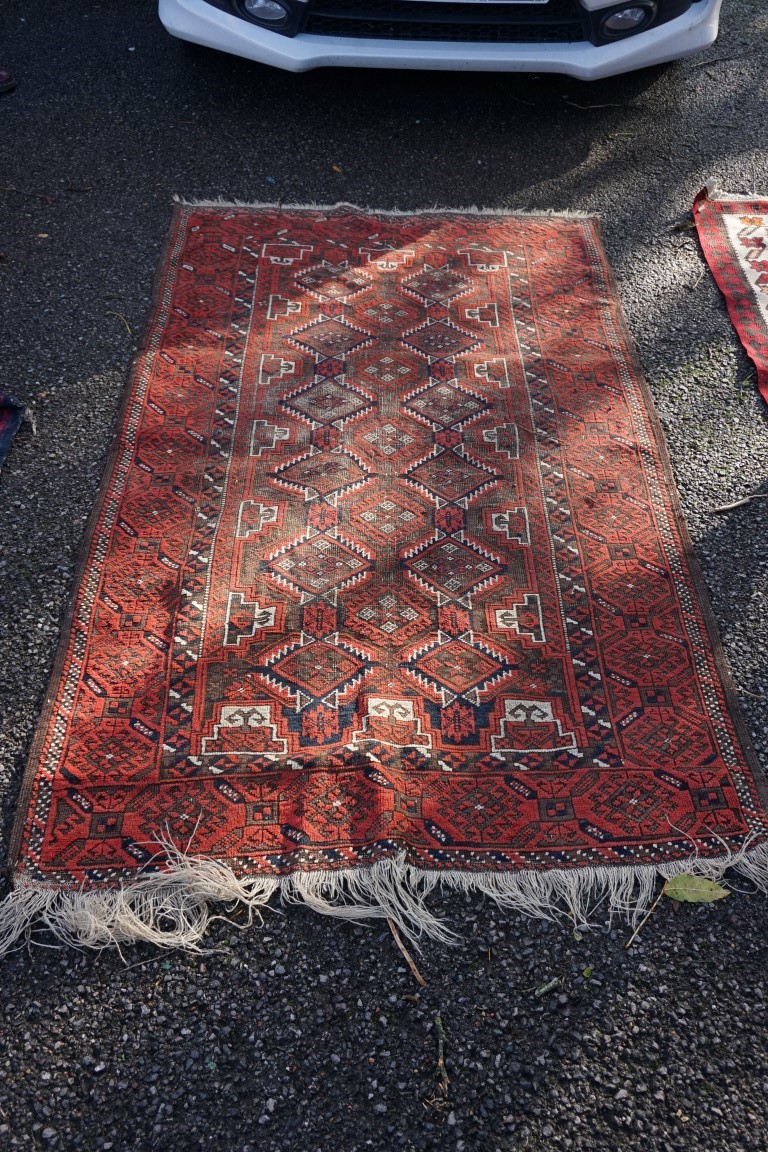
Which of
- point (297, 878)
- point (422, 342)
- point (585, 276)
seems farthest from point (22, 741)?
point (585, 276)

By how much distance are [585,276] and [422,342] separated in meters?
0.86

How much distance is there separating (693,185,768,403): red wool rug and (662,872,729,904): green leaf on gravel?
2.03 meters

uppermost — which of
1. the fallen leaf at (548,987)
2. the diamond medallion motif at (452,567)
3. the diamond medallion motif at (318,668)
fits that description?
the diamond medallion motif at (452,567)

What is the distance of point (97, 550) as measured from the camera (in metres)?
3.00

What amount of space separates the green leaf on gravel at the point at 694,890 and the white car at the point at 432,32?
358 centimetres

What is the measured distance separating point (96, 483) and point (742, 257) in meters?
2.98

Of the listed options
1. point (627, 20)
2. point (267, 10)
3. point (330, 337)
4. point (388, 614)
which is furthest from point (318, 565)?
point (627, 20)

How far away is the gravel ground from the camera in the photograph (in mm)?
2037

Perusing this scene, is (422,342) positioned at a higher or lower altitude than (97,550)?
higher

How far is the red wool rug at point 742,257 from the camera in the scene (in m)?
3.88

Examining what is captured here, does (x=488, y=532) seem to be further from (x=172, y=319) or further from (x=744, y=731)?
(x=172, y=319)

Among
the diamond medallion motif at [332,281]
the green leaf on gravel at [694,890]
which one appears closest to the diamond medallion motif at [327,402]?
the diamond medallion motif at [332,281]

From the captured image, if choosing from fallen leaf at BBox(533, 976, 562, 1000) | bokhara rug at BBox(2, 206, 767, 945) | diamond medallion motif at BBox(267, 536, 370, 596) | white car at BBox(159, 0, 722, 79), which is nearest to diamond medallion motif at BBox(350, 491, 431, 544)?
bokhara rug at BBox(2, 206, 767, 945)

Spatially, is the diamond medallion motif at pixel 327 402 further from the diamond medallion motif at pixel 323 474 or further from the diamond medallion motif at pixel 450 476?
the diamond medallion motif at pixel 450 476
